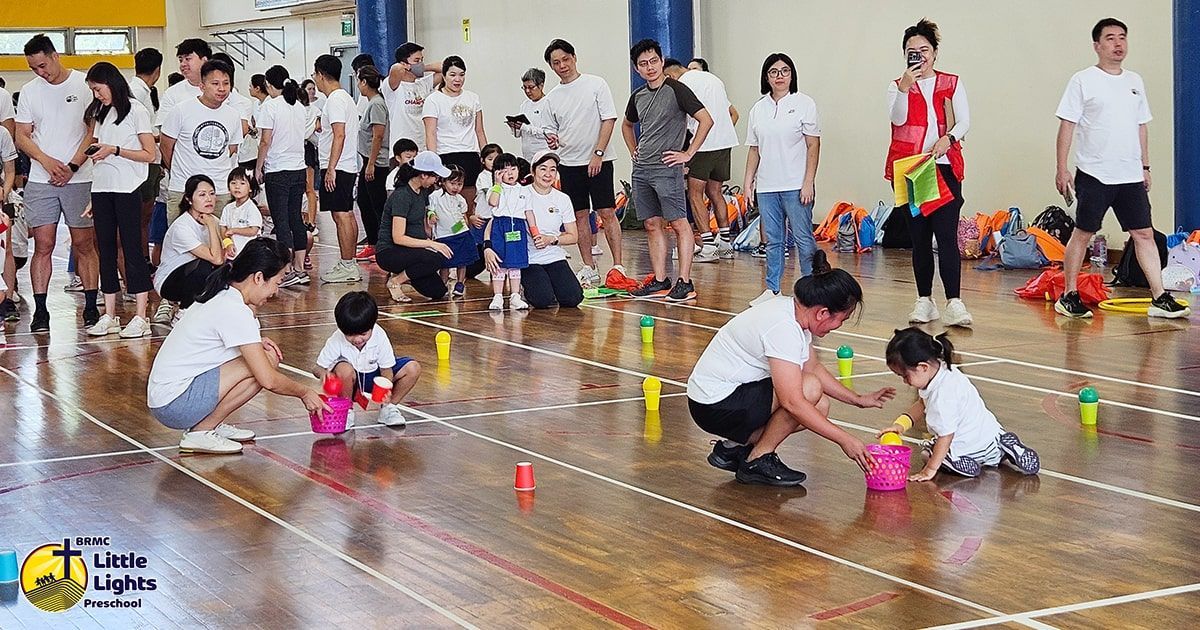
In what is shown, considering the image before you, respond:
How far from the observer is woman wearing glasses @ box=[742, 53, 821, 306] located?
9867mm

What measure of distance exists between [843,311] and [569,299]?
5.37m

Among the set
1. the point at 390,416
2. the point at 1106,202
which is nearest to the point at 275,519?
the point at 390,416

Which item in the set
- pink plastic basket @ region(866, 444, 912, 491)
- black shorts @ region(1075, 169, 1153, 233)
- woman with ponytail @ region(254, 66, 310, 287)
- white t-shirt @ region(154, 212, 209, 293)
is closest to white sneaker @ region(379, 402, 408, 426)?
pink plastic basket @ region(866, 444, 912, 491)

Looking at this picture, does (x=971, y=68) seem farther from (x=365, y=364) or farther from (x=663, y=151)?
(x=365, y=364)

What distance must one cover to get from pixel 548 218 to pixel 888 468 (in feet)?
18.2

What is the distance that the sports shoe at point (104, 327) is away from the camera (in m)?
9.46

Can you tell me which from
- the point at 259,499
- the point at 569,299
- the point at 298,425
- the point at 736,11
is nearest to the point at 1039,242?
the point at 569,299

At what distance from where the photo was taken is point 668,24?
53.8 ft

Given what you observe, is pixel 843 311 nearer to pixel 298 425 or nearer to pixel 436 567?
pixel 436 567

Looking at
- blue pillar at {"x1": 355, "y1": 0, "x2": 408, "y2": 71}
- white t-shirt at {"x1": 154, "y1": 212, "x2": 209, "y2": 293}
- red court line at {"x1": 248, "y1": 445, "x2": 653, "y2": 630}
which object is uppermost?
blue pillar at {"x1": 355, "y1": 0, "x2": 408, "y2": 71}

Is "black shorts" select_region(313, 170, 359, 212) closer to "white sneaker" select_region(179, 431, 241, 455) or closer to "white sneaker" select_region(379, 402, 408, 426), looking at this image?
"white sneaker" select_region(379, 402, 408, 426)

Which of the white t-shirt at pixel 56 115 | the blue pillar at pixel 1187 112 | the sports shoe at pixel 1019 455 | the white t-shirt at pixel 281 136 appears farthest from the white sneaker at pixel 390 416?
the blue pillar at pixel 1187 112

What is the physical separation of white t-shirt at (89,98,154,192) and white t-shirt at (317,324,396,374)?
3360mm

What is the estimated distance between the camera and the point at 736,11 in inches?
656
